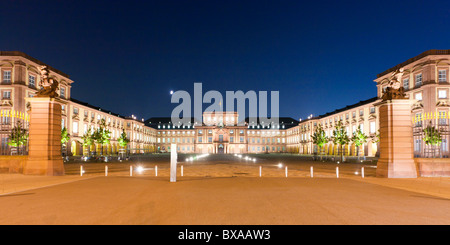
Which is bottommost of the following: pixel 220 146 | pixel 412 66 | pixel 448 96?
pixel 220 146

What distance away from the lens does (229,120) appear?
13262cm

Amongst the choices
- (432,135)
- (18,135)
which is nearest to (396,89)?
(432,135)

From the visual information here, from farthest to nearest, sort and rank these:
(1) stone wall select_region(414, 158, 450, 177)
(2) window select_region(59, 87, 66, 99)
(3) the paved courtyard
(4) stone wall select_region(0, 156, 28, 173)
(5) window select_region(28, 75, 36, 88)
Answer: (2) window select_region(59, 87, 66, 99) → (5) window select_region(28, 75, 36, 88) → (4) stone wall select_region(0, 156, 28, 173) → (1) stone wall select_region(414, 158, 450, 177) → (3) the paved courtyard

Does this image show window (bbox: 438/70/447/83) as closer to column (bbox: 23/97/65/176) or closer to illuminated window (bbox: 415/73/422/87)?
illuminated window (bbox: 415/73/422/87)

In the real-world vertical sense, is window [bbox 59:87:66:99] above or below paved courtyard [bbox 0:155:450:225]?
above

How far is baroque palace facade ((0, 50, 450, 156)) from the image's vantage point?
44719mm

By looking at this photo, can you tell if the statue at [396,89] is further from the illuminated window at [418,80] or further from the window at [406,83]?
the window at [406,83]

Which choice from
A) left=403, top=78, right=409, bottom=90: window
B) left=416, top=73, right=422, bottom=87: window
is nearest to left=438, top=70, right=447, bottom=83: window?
left=416, top=73, right=422, bottom=87: window

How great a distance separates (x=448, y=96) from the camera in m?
44.5

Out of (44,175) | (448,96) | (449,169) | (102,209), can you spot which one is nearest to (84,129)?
(44,175)

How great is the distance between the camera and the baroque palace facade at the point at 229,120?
44719 mm

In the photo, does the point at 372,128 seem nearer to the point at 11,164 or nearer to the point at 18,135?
the point at 18,135
